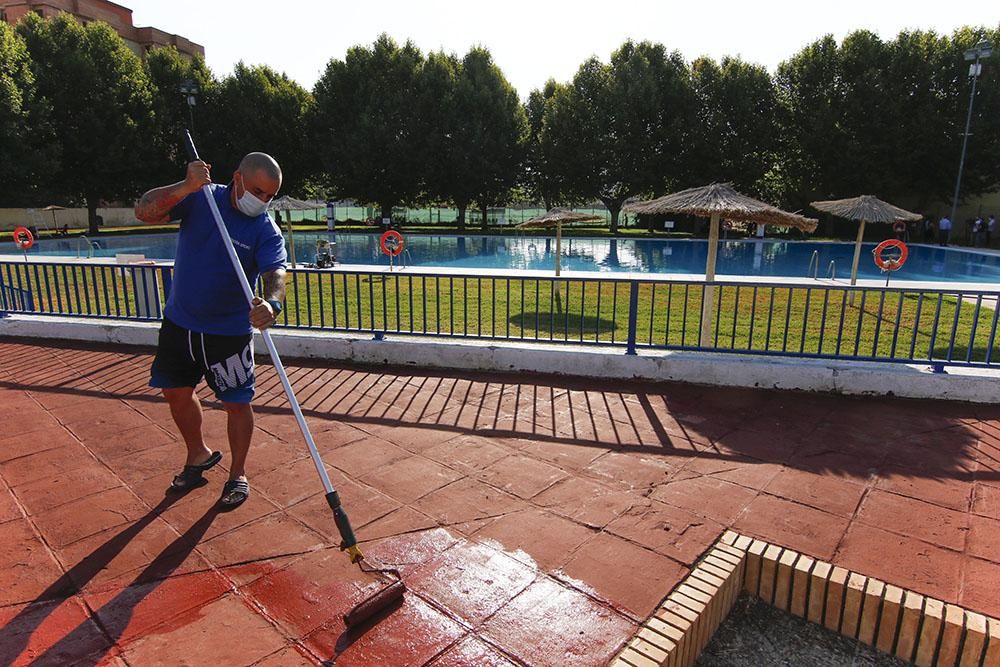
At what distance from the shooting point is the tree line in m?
26.7

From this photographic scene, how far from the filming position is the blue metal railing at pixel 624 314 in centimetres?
555

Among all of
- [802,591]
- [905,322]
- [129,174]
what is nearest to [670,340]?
[905,322]

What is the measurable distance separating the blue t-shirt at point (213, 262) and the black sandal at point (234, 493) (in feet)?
2.80

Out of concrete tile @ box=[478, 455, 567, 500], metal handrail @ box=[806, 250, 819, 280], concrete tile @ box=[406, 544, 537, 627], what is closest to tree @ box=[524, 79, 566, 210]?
metal handrail @ box=[806, 250, 819, 280]

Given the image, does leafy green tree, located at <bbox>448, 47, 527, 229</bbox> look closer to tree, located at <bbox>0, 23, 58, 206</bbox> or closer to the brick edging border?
tree, located at <bbox>0, 23, 58, 206</bbox>

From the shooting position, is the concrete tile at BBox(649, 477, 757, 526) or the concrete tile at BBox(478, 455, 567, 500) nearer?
the concrete tile at BBox(649, 477, 757, 526)

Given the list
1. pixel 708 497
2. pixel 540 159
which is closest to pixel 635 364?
pixel 708 497

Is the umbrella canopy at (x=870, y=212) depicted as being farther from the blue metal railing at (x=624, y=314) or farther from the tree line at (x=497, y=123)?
the tree line at (x=497, y=123)

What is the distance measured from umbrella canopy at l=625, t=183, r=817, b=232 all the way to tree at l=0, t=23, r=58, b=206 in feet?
89.4

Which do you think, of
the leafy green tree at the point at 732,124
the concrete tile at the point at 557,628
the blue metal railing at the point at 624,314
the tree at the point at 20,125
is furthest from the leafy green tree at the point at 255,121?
the concrete tile at the point at 557,628

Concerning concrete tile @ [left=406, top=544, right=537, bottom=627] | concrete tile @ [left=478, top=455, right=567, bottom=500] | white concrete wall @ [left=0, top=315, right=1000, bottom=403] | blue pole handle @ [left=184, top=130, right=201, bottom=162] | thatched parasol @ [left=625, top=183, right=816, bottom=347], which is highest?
blue pole handle @ [left=184, top=130, right=201, bottom=162]

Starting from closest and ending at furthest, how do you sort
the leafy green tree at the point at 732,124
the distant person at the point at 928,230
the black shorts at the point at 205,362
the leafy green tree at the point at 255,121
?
the black shorts at the point at 205,362, the distant person at the point at 928,230, the leafy green tree at the point at 732,124, the leafy green tree at the point at 255,121

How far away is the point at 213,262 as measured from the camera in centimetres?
298

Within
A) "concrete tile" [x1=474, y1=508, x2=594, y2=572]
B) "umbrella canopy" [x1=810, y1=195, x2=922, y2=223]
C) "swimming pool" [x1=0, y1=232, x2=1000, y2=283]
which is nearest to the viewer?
"concrete tile" [x1=474, y1=508, x2=594, y2=572]
